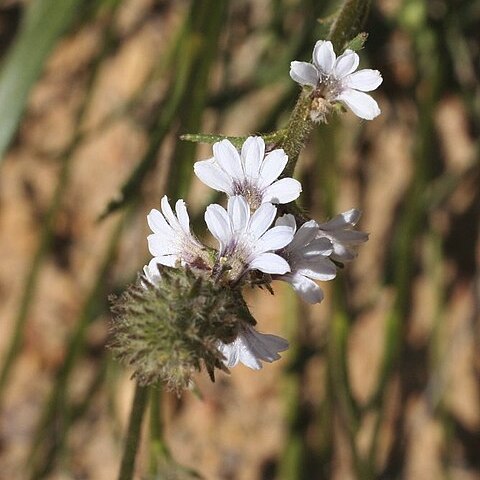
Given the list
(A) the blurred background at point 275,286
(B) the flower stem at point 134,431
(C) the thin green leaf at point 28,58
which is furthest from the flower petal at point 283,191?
(A) the blurred background at point 275,286

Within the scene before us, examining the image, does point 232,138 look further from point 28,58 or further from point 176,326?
point 28,58

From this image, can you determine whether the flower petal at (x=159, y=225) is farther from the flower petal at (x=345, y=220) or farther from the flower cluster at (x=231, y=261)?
the flower petal at (x=345, y=220)

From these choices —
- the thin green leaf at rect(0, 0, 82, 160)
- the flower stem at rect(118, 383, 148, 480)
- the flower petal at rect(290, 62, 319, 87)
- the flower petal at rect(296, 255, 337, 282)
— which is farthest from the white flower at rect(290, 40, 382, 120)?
the thin green leaf at rect(0, 0, 82, 160)

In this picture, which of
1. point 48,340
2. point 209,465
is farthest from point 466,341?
point 48,340

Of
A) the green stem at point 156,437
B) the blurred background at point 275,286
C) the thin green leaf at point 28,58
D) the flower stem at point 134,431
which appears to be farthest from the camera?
the blurred background at point 275,286

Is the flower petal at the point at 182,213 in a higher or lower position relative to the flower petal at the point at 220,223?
higher
